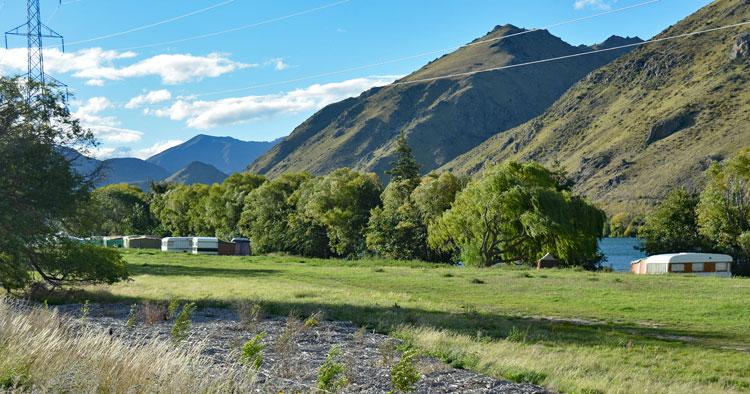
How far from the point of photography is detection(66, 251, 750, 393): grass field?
14.6m

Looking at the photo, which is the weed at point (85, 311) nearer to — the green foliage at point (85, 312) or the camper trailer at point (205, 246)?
the green foliage at point (85, 312)

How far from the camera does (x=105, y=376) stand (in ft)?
29.4

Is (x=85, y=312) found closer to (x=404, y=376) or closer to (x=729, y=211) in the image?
(x=404, y=376)

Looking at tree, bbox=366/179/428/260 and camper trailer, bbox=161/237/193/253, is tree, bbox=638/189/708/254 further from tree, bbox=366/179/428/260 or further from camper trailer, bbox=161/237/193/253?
camper trailer, bbox=161/237/193/253

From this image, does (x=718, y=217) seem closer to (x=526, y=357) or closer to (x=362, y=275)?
(x=362, y=275)

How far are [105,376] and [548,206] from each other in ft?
185

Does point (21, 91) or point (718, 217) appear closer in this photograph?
point (21, 91)

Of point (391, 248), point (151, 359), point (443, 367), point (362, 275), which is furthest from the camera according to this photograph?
point (391, 248)

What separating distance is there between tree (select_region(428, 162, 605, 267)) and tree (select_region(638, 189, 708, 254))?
12.9 meters

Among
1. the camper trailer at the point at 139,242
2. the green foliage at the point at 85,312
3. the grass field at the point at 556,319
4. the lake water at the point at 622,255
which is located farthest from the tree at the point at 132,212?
the green foliage at the point at 85,312

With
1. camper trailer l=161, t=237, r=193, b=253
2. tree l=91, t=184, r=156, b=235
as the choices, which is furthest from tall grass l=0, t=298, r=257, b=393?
tree l=91, t=184, r=156, b=235

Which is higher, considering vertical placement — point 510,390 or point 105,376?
point 105,376

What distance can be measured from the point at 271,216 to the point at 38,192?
78551 mm

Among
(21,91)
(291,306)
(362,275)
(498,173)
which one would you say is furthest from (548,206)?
(21,91)
